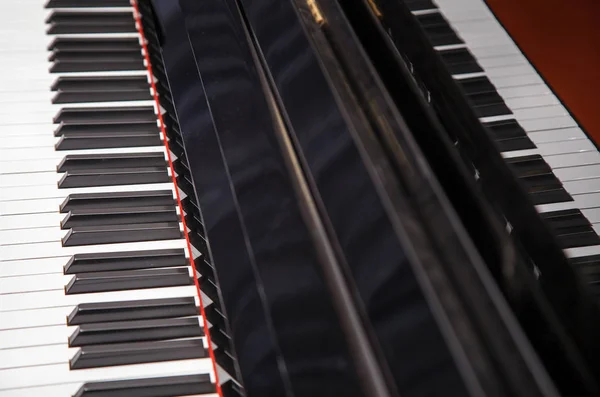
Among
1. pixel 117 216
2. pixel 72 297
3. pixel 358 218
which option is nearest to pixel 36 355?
pixel 72 297

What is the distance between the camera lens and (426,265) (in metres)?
1.13

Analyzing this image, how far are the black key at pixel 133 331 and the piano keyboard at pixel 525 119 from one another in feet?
2.43

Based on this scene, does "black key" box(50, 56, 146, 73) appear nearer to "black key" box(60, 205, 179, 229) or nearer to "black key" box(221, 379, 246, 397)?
"black key" box(60, 205, 179, 229)

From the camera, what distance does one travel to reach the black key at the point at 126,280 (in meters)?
1.69

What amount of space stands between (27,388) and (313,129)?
2.34 feet

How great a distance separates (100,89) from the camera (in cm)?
216

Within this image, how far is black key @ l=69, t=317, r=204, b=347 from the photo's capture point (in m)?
1.61

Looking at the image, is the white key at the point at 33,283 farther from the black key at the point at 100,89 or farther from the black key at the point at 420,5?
the black key at the point at 420,5

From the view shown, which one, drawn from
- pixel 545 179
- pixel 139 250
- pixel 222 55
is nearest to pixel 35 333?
pixel 139 250

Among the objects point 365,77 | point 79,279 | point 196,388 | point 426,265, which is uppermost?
point 365,77

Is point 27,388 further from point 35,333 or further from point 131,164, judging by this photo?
point 131,164

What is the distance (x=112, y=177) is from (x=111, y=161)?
2.3 inches

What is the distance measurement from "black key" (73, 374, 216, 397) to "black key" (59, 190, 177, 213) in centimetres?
45

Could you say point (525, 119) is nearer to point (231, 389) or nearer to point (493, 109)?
point (493, 109)
